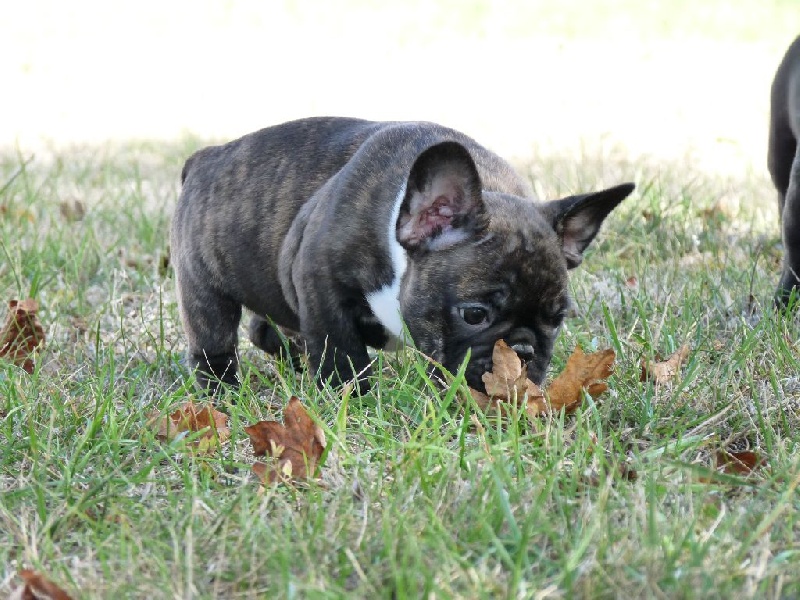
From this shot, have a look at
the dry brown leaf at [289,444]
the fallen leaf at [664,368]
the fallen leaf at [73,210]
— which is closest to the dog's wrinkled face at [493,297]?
the fallen leaf at [664,368]

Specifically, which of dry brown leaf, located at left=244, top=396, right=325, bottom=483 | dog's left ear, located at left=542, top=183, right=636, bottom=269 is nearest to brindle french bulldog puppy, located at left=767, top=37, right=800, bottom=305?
dog's left ear, located at left=542, top=183, right=636, bottom=269

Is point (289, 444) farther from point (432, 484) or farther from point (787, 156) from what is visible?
point (787, 156)

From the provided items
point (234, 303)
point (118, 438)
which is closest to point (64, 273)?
point (234, 303)

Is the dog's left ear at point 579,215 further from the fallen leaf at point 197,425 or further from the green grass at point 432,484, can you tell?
the fallen leaf at point 197,425

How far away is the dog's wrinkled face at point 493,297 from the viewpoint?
3.70 m

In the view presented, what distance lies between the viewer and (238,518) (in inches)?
109

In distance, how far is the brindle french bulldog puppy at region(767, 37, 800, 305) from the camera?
5219 millimetres

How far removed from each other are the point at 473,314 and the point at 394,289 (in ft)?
1.18

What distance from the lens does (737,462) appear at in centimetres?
324

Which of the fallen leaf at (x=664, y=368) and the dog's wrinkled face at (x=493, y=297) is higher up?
the dog's wrinkled face at (x=493, y=297)

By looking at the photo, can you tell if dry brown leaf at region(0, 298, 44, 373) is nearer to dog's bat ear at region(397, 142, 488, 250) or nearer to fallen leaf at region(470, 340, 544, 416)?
dog's bat ear at region(397, 142, 488, 250)

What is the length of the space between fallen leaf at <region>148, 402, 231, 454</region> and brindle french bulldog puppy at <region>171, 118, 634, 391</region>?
Answer: 0.52 meters

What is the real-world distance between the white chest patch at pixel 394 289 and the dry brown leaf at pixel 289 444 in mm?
666

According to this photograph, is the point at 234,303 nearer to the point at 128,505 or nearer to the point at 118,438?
the point at 118,438
